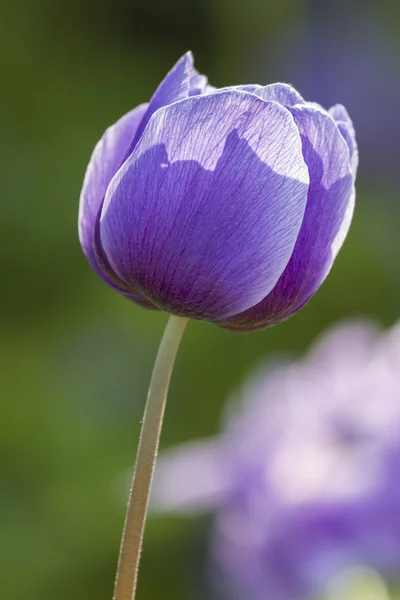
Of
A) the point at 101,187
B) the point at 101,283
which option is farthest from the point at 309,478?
the point at 101,283

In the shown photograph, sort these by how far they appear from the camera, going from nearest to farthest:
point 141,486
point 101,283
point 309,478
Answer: point 141,486 → point 309,478 → point 101,283

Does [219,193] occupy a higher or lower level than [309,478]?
higher

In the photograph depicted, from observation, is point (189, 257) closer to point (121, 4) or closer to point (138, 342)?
point (138, 342)

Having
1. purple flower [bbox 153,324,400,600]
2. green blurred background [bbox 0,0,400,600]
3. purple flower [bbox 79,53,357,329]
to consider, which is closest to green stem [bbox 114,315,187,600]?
purple flower [bbox 79,53,357,329]

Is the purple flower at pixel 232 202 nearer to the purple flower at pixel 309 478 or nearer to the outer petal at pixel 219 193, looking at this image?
the outer petal at pixel 219 193

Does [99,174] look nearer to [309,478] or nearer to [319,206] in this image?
[319,206]

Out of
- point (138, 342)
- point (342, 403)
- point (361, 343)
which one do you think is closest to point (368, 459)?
point (342, 403)

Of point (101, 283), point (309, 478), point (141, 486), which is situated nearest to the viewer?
point (141, 486)
